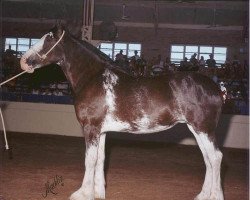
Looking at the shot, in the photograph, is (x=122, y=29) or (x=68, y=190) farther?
(x=122, y=29)

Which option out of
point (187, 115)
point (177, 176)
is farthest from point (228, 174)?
point (187, 115)

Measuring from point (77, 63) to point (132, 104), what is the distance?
1.22 meters

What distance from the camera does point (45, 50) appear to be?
20.5ft

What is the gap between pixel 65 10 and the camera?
27.1 meters

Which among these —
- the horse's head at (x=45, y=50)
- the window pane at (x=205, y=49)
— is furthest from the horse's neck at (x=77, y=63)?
the window pane at (x=205, y=49)

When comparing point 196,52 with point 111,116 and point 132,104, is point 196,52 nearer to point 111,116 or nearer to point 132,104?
point 132,104

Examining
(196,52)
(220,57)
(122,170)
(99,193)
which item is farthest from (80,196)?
(196,52)

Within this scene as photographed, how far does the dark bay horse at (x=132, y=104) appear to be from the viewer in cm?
593

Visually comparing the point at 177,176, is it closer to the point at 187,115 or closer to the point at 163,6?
the point at 187,115

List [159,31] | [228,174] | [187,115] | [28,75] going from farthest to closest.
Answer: [159,31]
[28,75]
[228,174]
[187,115]

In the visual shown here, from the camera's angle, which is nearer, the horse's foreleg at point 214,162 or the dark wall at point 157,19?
Answer: the horse's foreleg at point 214,162

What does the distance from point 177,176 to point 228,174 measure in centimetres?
147

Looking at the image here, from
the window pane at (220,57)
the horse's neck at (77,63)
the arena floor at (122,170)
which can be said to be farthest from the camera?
the window pane at (220,57)

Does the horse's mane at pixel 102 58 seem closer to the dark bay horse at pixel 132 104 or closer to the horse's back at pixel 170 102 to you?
the dark bay horse at pixel 132 104
